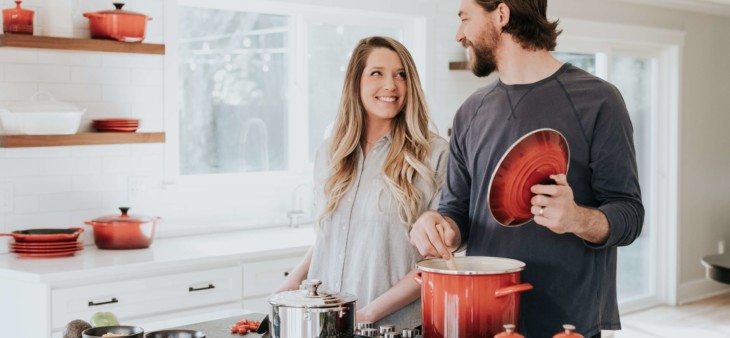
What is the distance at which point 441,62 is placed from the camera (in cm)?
599

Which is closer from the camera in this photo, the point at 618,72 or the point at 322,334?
the point at 322,334

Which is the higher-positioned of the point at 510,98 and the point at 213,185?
the point at 510,98

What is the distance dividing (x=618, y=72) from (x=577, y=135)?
579cm

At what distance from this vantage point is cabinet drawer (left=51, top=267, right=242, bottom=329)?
373 centimetres

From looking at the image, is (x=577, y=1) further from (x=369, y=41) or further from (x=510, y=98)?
(x=510, y=98)

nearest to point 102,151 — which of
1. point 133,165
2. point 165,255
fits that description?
point 133,165

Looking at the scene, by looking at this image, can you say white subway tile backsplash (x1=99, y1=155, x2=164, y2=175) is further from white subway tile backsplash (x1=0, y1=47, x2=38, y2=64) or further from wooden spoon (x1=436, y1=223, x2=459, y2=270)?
wooden spoon (x1=436, y1=223, x2=459, y2=270)

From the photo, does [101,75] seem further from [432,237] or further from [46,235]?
[432,237]

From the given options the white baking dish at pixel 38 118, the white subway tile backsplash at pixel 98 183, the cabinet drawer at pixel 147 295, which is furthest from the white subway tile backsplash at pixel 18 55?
the cabinet drawer at pixel 147 295

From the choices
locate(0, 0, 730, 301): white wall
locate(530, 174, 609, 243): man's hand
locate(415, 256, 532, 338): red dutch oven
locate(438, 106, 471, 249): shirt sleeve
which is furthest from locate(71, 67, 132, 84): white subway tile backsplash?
locate(530, 174, 609, 243): man's hand

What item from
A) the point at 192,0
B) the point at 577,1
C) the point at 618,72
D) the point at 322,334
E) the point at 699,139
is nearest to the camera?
the point at 322,334

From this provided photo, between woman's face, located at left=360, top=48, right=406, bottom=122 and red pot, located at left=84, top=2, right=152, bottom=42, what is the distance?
180cm

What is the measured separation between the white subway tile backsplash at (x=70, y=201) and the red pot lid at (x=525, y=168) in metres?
3.00

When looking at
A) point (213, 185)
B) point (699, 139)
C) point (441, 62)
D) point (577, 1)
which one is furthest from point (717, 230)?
point (213, 185)
